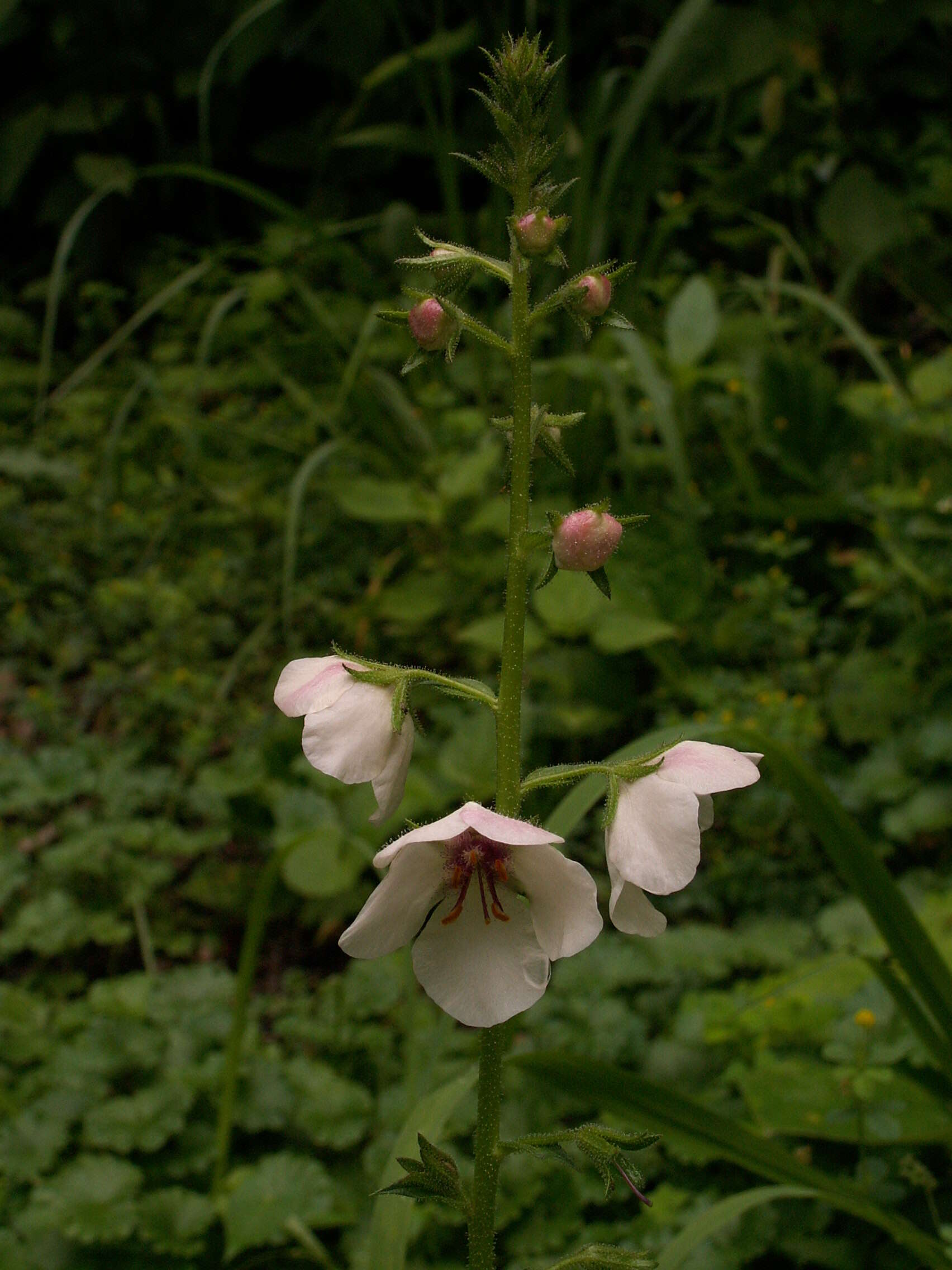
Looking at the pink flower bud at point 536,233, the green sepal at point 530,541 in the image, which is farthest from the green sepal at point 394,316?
the green sepal at point 530,541

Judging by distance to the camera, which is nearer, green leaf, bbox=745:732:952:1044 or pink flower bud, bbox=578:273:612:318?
pink flower bud, bbox=578:273:612:318

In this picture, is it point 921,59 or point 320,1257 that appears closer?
point 320,1257

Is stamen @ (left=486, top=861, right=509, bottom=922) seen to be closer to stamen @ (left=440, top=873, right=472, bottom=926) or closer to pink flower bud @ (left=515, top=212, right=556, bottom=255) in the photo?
stamen @ (left=440, top=873, right=472, bottom=926)

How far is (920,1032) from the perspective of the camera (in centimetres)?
148

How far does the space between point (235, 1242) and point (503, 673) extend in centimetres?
99

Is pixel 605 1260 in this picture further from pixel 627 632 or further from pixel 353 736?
pixel 627 632

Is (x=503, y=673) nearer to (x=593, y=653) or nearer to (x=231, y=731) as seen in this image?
(x=593, y=653)

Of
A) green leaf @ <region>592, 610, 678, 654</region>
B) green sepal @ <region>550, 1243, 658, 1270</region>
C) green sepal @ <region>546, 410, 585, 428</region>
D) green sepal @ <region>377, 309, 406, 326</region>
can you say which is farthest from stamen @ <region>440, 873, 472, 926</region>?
green leaf @ <region>592, 610, 678, 654</region>

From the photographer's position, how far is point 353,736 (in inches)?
41.1

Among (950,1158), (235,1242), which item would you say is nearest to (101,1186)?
(235,1242)

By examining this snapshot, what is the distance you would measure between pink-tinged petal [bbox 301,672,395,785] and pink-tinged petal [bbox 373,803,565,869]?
0.33 feet

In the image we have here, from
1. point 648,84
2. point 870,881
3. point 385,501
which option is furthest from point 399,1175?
point 648,84

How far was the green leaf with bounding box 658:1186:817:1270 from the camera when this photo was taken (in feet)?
4.18

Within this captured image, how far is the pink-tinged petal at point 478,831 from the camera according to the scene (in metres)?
0.93
